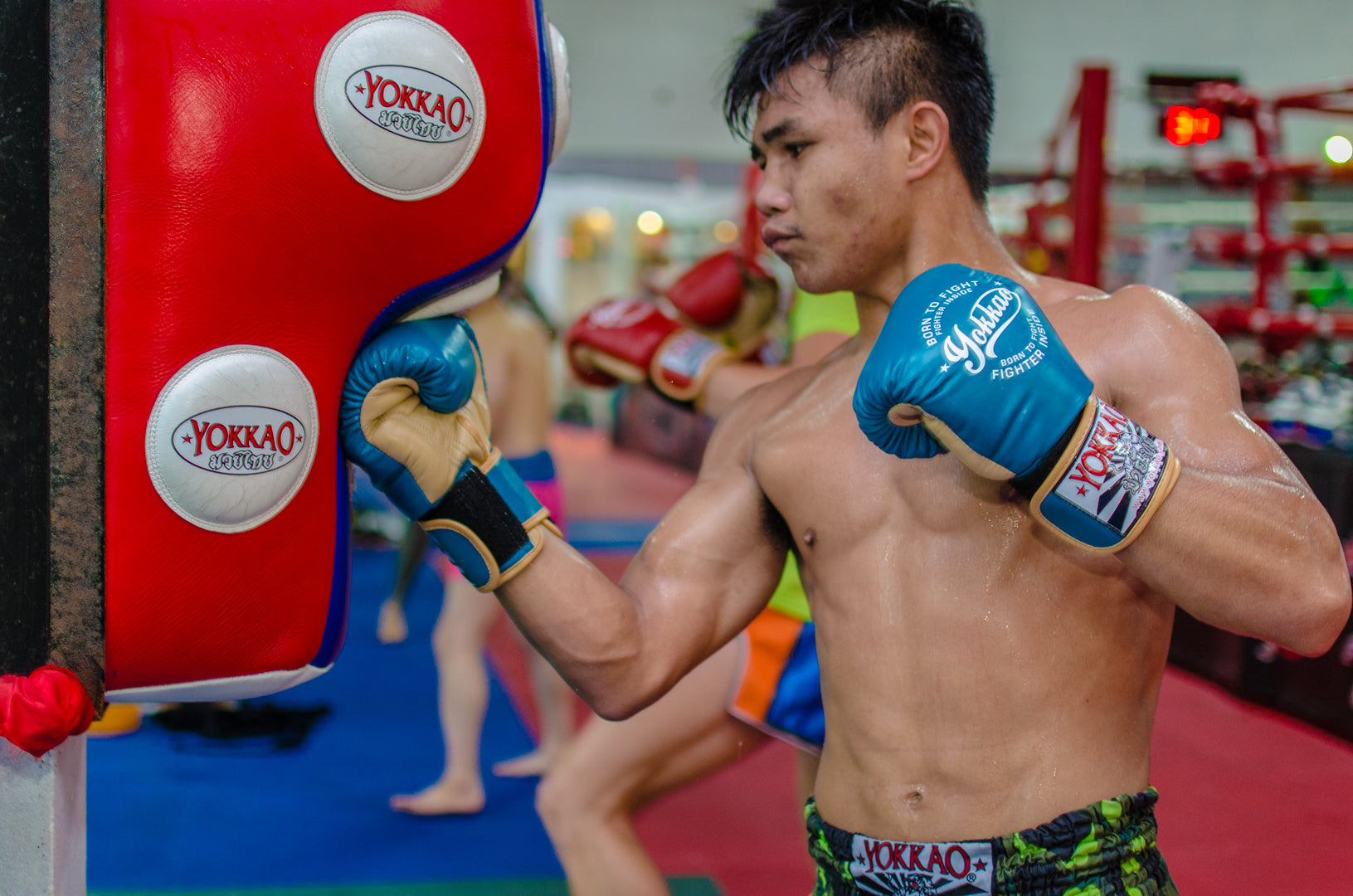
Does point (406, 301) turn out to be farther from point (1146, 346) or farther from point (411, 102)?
point (1146, 346)

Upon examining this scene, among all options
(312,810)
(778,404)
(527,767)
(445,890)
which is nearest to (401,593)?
(527,767)

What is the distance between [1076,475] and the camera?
102 centimetres

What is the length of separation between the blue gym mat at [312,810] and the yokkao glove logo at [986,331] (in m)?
1.98

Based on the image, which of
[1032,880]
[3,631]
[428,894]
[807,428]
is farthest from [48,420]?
[428,894]

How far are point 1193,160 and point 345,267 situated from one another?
4431 millimetres

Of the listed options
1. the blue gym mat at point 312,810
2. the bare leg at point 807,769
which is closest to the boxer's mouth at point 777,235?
the bare leg at point 807,769

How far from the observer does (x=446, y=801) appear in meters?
2.96

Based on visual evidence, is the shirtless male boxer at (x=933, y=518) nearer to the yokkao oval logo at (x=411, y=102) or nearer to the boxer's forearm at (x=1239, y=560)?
the boxer's forearm at (x=1239, y=560)

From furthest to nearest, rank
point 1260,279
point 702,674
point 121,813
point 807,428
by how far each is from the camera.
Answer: point 1260,279 < point 121,813 < point 702,674 < point 807,428

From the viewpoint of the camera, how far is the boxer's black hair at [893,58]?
1.27m

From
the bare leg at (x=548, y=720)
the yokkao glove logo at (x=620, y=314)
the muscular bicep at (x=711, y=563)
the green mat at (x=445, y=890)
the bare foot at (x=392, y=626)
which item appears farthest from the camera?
Answer: the bare foot at (x=392, y=626)

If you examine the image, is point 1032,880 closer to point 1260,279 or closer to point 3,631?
point 3,631

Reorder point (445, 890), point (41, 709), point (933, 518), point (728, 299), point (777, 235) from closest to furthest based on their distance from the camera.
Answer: point (41, 709) < point (933, 518) < point (777, 235) < point (445, 890) < point (728, 299)

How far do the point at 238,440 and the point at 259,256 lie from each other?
0.53 ft
